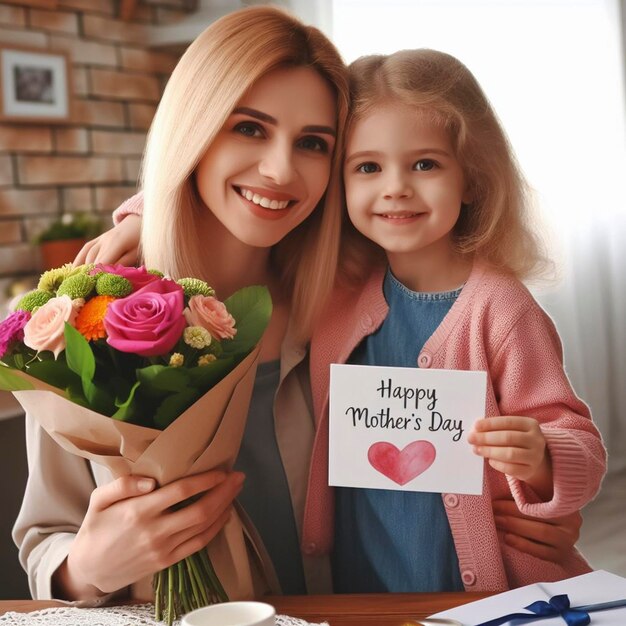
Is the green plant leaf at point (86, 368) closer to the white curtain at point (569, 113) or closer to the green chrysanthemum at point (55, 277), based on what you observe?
the green chrysanthemum at point (55, 277)

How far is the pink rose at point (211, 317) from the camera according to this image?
92 cm

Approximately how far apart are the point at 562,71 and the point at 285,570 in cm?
285

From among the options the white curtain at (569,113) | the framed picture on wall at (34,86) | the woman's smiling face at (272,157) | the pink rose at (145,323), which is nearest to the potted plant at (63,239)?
the framed picture on wall at (34,86)

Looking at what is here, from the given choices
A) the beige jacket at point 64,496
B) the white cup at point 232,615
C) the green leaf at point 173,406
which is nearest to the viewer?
the white cup at point 232,615

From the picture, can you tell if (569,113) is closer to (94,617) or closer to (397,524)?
(397,524)

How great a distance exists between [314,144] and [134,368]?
0.50 metres

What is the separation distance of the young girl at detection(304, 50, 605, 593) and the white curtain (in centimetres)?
212

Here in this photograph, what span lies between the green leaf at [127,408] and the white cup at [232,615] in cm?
21

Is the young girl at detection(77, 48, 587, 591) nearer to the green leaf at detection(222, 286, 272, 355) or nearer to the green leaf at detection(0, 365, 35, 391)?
the green leaf at detection(222, 286, 272, 355)

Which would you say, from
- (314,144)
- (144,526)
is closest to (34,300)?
(144,526)

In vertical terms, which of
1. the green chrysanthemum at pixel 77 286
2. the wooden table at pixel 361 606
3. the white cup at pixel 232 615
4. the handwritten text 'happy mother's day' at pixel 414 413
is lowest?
the wooden table at pixel 361 606

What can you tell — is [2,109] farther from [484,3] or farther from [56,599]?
[56,599]

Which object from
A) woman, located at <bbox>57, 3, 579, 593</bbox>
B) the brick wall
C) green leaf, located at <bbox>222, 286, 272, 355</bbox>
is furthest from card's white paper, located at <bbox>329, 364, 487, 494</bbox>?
the brick wall

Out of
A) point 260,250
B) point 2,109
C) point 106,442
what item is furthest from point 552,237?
point 2,109
